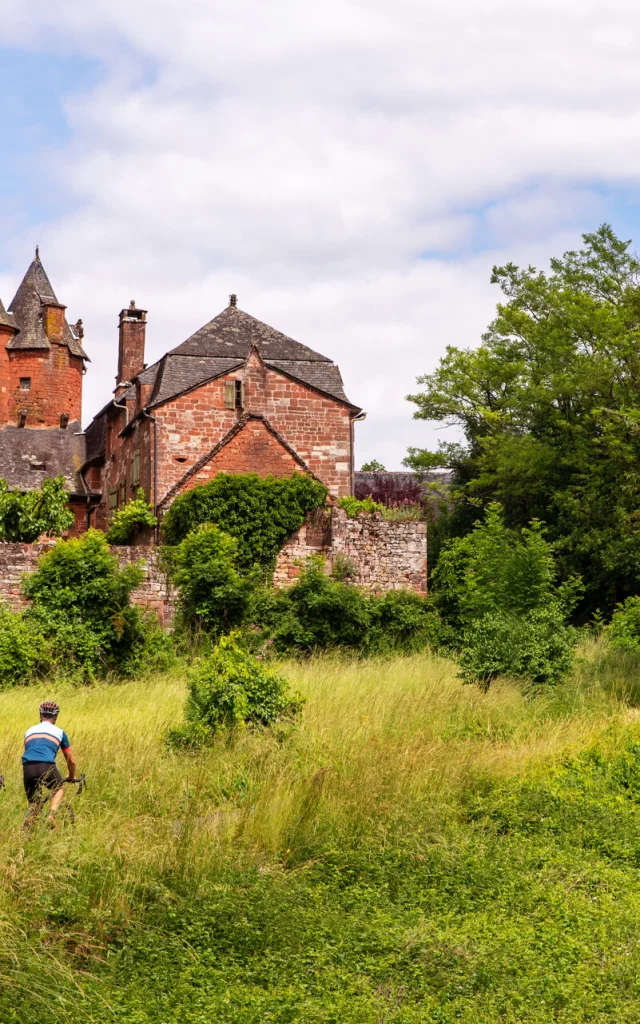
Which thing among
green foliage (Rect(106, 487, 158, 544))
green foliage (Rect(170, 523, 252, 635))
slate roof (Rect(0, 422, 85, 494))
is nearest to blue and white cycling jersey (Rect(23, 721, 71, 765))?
green foliage (Rect(170, 523, 252, 635))

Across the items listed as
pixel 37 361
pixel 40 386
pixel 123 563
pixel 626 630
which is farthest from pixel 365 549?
pixel 37 361

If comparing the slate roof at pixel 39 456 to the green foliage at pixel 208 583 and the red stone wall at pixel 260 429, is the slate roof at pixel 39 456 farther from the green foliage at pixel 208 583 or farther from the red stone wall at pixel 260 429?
the green foliage at pixel 208 583

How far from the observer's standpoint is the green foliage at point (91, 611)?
2091 centimetres

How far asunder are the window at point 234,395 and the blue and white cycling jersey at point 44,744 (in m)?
19.5

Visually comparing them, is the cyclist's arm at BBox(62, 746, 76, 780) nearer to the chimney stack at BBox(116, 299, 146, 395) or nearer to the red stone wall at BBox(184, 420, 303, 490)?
the red stone wall at BBox(184, 420, 303, 490)

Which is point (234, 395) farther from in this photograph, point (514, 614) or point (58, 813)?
point (58, 813)

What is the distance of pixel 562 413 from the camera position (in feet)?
105

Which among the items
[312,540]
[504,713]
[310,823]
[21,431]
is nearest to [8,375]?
[21,431]

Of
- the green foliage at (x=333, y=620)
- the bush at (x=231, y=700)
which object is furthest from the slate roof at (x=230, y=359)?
the bush at (x=231, y=700)

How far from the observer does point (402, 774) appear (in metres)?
10.4

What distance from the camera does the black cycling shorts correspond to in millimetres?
8883

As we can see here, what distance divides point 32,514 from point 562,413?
598 inches

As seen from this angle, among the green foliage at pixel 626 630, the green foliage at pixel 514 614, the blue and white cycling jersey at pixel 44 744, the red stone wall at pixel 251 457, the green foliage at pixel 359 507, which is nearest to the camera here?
the blue and white cycling jersey at pixel 44 744

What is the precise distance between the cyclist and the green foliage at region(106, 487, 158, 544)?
17.2 m
